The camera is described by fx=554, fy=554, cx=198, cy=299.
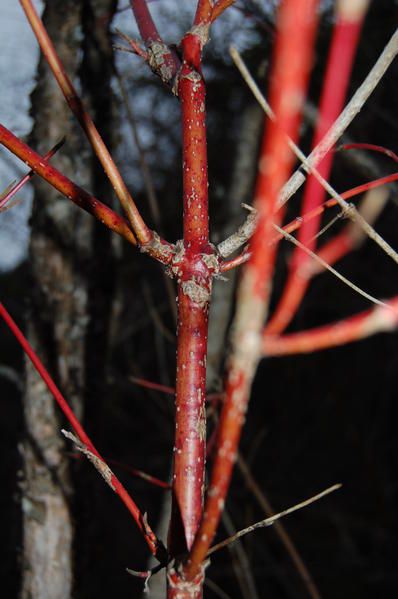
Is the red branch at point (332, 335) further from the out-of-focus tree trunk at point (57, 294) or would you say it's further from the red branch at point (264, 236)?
the out-of-focus tree trunk at point (57, 294)

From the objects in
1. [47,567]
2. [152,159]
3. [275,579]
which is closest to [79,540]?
[47,567]

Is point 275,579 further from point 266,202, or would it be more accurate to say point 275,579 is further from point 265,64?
point 266,202

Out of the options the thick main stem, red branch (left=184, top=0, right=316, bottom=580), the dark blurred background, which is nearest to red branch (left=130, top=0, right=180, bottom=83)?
the thick main stem

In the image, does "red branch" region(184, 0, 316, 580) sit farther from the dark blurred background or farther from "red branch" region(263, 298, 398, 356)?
the dark blurred background

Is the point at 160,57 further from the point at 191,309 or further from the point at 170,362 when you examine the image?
the point at 170,362

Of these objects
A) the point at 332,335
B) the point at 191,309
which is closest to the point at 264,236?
the point at 332,335

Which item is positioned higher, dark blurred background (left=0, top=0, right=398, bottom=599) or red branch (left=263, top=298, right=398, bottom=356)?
dark blurred background (left=0, top=0, right=398, bottom=599)

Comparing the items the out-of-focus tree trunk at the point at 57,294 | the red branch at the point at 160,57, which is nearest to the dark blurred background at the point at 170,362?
the out-of-focus tree trunk at the point at 57,294

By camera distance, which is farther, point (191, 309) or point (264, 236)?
point (191, 309)
